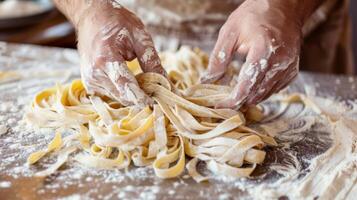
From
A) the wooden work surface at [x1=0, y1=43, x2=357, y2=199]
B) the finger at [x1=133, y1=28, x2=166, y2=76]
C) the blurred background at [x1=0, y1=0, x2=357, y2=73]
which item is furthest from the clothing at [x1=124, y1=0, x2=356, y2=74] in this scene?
the blurred background at [x1=0, y1=0, x2=357, y2=73]

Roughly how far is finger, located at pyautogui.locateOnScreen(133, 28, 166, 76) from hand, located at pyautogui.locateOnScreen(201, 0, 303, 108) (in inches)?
7.1

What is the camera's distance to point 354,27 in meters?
3.84

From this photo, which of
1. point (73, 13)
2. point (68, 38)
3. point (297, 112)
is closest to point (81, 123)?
point (73, 13)

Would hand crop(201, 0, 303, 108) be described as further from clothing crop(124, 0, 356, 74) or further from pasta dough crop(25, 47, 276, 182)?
clothing crop(124, 0, 356, 74)

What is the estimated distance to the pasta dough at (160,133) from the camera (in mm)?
1411

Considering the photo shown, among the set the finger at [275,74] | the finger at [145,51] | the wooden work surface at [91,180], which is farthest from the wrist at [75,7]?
the finger at [275,74]

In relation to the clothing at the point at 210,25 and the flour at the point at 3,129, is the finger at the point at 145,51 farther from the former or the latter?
the clothing at the point at 210,25

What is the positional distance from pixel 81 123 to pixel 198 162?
1.22 feet

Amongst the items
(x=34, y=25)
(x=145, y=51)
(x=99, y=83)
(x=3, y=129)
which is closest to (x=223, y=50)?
(x=145, y=51)

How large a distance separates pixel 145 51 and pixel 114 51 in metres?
0.09

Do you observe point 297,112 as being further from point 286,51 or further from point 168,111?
point 168,111

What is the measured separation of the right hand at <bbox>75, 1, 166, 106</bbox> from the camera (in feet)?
4.72

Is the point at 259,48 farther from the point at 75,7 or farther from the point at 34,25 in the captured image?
→ the point at 34,25

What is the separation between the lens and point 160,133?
1.46m
